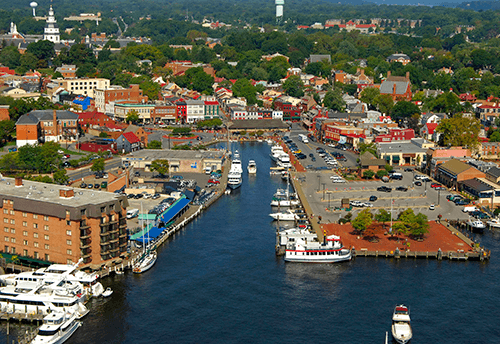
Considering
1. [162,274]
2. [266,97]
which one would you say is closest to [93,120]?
[266,97]

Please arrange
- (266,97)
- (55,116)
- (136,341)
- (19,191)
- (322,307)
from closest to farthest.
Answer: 1. (136,341)
2. (322,307)
3. (19,191)
4. (55,116)
5. (266,97)

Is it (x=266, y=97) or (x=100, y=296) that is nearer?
(x=100, y=296)

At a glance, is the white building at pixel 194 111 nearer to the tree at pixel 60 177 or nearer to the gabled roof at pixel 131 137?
the gabled roof at pixel 131 137

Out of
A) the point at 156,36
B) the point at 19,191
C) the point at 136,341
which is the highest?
the point at 156,36

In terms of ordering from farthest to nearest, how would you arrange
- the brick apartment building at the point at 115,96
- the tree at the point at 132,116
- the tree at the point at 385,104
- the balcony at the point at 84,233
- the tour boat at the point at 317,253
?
the brick apartment building at the point at 115,96 < the tree at the point at 385,104 < the tree at the point at 132,116 < the tour boat at the point at 317,253 < the balcony at the point at 84,233

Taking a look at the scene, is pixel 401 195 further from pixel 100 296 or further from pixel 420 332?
pixel 100 296

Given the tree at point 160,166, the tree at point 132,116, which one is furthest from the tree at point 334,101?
the tree at point 160,166

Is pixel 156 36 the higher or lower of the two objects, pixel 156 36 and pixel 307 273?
the higher

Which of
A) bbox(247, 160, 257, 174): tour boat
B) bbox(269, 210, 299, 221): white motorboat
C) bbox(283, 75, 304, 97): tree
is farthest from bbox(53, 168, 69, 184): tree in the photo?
bbox(283, 75, 304, 97): tree
